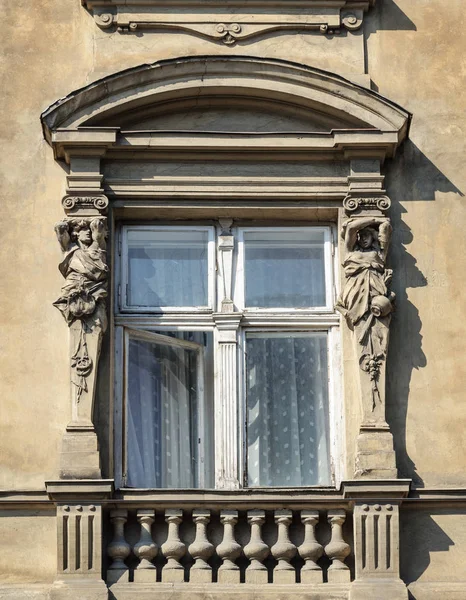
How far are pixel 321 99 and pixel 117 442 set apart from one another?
8.93 ft

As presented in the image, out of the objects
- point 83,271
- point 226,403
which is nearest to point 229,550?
point 226,403

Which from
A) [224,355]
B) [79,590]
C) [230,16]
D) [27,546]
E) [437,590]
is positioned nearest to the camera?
[79,590]

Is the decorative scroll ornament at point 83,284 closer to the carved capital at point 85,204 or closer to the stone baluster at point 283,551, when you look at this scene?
the carved capital at point 85,204

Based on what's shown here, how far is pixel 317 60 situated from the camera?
14.5 meters

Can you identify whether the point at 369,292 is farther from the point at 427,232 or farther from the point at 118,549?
the point at 118,549

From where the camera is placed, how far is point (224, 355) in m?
14.0

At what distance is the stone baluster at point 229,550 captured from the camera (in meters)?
13.2

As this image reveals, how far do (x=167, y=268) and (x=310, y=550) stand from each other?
7.44 feet

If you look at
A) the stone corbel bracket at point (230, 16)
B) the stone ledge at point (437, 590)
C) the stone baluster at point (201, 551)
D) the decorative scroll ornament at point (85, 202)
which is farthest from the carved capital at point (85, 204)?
the stone ledge at point (437, 590)

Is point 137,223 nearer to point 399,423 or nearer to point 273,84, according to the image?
point 273,84

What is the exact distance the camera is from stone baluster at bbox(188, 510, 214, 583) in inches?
520

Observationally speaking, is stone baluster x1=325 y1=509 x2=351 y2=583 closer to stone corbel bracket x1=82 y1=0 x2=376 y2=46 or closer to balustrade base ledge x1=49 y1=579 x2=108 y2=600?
balustrade base ledge x1=49 y1=579 x2=108 y2=600

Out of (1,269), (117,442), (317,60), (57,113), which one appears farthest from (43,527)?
(317,60)

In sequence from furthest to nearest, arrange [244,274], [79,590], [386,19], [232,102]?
[386,19]
[232,102]
[244,274]
[79,590]
